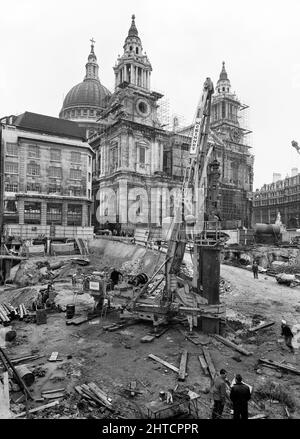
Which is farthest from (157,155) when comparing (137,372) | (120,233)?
(137,372)

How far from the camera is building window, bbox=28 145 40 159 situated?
41888 millimetres

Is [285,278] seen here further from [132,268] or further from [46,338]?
[46,338]

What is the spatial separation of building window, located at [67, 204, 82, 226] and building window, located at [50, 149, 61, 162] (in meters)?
6.92

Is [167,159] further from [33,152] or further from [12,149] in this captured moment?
[12,149]

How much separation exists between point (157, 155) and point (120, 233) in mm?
16065

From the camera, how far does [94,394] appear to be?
28.6 ft

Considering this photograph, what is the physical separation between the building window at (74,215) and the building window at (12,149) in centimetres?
1010

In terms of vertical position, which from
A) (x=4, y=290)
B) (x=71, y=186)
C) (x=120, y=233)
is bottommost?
(x=4, y=290)

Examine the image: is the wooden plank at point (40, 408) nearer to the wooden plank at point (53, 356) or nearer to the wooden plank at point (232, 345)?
the wooden plank at point (53, 356)

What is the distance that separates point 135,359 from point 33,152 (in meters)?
37.4

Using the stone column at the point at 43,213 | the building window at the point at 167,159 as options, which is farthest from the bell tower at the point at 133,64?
the stone column at the point at 43,213

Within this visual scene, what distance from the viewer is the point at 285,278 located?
78.0 ft

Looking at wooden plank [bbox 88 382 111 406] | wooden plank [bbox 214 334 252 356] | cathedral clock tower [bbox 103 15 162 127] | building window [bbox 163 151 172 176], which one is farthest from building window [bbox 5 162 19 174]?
wooden plank [bbox 88 382 111 406]

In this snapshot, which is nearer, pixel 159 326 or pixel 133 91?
pixel 159 326
